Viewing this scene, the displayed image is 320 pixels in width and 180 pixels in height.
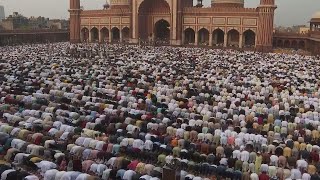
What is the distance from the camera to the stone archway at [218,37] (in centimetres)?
4681

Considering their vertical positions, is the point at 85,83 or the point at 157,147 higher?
the point at 85,83

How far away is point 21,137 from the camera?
11.5 meters

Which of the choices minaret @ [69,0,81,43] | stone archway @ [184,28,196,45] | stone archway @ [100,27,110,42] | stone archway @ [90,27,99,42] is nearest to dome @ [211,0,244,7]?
stone archway @ [184,28,196,45]

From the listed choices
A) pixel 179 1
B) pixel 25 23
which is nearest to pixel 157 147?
pixel 179 1

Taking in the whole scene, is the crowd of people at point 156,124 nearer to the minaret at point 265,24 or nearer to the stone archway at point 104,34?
the minaret at point 265,24

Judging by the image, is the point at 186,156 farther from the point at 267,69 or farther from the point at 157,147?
the point at 267,69

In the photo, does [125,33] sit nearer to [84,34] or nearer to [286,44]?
[84,34]

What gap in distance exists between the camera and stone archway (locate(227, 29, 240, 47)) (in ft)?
151

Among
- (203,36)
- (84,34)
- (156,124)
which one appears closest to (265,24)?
(203,36)

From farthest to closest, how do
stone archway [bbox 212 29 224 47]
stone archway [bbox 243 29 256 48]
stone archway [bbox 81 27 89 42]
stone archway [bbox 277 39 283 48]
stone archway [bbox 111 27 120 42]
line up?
stone archway [bbox 81 27 89 42] < stone archway [bbox 111 27 120 42] < stone archway [bbox 277 39 283 48] < stone archway [bbox 212 29 224 47] < stone archway [bbox 243 29 256 48]

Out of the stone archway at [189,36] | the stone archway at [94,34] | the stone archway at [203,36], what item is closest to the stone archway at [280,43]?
the stone archway at [203,36]

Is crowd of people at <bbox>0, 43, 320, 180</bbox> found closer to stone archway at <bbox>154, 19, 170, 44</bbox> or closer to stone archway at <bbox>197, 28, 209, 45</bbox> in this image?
stone archway at <bbox>197, 28, 209, 45</bbox>

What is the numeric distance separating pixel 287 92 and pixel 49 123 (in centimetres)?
1199

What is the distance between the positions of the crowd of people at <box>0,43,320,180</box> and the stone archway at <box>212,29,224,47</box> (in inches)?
899
